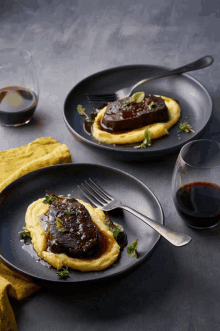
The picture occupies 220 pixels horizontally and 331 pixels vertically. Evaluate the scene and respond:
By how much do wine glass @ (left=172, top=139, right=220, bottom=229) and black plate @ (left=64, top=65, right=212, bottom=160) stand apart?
53cm

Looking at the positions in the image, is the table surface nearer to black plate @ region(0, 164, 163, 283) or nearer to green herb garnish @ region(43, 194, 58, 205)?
black plate @ region(0, 164, 163, 283)

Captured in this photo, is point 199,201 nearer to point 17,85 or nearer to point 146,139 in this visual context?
point 146,139

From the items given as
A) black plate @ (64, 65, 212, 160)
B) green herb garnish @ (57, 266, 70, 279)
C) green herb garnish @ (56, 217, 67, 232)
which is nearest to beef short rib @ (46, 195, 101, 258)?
green herb garnish @ (56, 217, 67, 232)

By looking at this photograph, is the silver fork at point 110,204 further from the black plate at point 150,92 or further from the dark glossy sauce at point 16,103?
the dark glossy sauce at point 16,103

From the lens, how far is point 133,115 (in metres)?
3.61

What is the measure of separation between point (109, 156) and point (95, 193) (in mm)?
489

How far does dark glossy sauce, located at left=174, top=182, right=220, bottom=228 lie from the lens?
2.54 meters

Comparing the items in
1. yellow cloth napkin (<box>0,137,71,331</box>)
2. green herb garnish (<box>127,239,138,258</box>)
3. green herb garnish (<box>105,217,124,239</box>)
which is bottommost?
yellow cloth napkin (<box>0,137,71,331</box>)

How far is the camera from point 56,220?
8.21 ft

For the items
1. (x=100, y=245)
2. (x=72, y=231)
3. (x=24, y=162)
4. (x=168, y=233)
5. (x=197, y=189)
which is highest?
(x=197, y=189)

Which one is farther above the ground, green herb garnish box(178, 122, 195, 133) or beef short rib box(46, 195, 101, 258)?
green herb garnish box(178, 122, 195, 133)

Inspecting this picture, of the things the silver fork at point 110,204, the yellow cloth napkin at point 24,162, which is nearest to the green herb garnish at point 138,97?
the yellow cloth napkin at point 24,162

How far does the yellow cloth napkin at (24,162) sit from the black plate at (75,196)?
10cm

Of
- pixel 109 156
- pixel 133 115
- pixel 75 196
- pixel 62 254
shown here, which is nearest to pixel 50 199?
pixel 75 196
